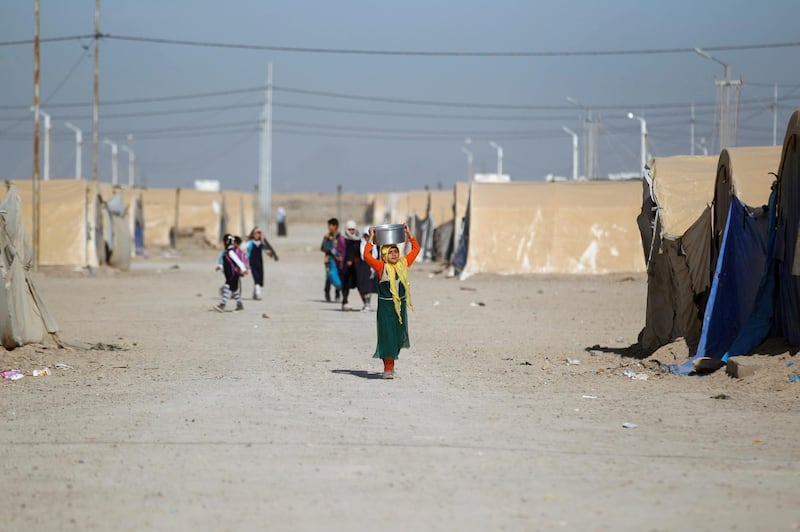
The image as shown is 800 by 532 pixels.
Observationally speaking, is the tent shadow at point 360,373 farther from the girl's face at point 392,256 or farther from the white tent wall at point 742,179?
the white tent wall at point 742,179

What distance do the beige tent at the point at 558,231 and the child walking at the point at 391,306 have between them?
22144mm

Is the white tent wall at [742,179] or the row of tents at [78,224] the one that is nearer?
the white tent wall at [742,179]

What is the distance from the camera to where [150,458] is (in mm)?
7539

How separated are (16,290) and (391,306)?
4.56 m

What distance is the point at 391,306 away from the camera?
38.5 feet

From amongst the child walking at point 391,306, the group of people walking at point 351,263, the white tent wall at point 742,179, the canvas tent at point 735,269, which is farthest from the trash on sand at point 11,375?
the group of people walking at point 351,263

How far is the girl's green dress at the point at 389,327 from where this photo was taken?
38.2 ft

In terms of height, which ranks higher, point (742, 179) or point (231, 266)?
point (742, 179)

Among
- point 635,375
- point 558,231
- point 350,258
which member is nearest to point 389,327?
point 635,375

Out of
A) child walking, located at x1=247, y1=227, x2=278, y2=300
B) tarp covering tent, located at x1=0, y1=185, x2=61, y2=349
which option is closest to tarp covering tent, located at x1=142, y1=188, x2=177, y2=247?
child walking, located at x1=247, y1=227, x2=278, y2=300

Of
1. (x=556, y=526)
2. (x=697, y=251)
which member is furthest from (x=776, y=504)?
(x=697, y=251)

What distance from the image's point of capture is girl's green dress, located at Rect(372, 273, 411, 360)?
38.2ft

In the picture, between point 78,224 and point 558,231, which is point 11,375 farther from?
point 558,231

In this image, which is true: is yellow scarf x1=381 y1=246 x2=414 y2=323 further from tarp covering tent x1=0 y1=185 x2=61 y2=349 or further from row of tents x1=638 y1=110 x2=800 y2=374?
tarp covering tent x1=0 y1=185 x2=61 y2=349
